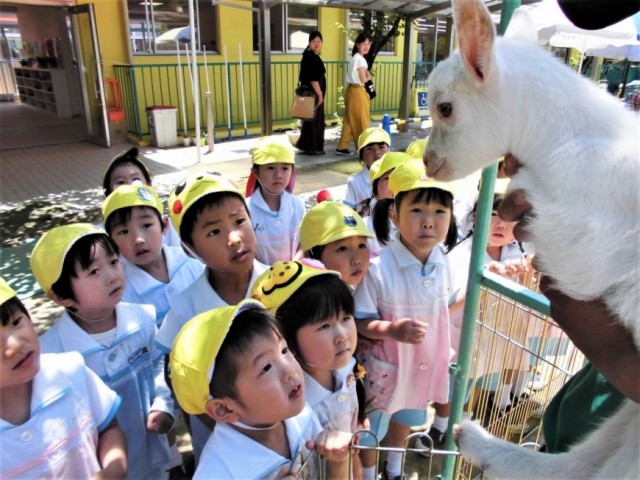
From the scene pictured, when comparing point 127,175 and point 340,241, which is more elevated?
point 127,175

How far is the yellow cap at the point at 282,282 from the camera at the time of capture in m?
1.77

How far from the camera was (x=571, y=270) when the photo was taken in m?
0.92

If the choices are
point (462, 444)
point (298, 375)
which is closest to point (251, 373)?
point (298, 375)

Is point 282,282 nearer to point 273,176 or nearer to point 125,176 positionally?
point 273,176

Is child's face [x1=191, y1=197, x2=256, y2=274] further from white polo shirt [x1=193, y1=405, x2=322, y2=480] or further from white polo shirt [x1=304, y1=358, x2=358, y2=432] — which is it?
white polo shirt [x1=193, y1=405, x2=322, y2=480]

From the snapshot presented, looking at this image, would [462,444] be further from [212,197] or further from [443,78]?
[212,197]

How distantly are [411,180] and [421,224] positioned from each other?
22cm

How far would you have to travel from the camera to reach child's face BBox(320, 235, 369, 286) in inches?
89.1

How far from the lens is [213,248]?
6.89 ft

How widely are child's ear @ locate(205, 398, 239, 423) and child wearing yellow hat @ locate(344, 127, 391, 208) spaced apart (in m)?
2.68

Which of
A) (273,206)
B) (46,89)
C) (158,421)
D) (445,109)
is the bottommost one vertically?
(158,421)

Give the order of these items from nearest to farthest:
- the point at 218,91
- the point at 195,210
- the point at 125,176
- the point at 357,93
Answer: the point at 195,210
the point at 125,176
the point at 357,93
the point at 218,91

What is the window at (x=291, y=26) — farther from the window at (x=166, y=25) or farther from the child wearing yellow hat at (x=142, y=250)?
the child wearing yellow hat at (x=142, y=250)

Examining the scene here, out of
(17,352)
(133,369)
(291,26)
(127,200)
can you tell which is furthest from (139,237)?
(291,26)
